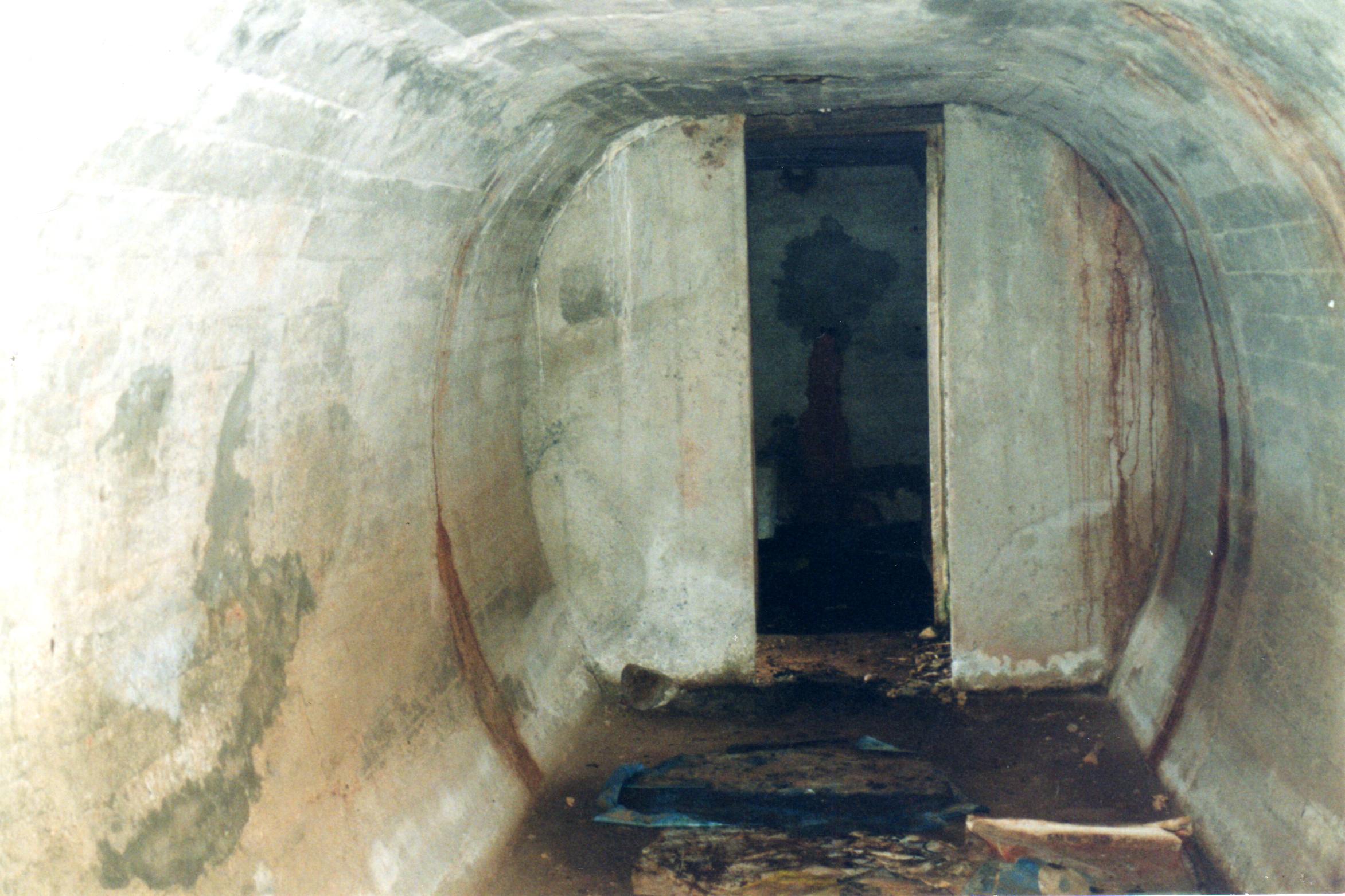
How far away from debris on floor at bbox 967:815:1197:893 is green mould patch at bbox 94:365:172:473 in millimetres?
3162

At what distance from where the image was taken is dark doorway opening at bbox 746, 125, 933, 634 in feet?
33.2

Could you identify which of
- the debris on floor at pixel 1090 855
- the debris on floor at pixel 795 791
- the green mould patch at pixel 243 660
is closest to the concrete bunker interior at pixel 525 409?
the green mould patch at pixel 243 660

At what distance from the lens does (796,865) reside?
447 centimetres

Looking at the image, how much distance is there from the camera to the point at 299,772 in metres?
3.66

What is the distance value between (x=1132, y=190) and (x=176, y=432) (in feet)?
14.1

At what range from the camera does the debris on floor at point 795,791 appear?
15.9 ft

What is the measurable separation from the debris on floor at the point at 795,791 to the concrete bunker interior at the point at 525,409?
393 millimetres

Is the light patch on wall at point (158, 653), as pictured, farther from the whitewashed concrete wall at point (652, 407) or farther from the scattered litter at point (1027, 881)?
the whitewashed concrete wall at point (652, 407)

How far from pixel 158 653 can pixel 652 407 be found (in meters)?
3.57

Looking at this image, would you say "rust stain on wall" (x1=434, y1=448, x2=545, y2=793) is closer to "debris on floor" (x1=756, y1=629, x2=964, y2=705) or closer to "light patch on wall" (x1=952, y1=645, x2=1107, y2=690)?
"debris on floor" (x1=756, y1=629, x2=964, y2=705)

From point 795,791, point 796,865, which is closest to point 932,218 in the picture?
point 795,791

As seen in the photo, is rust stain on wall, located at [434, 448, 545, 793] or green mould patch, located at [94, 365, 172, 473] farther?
rust stain on wall, located at [434, 448, 545, 793]

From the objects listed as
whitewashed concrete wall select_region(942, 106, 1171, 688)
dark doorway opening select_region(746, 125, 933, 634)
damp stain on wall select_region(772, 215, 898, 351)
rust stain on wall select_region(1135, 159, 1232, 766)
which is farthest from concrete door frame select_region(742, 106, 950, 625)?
damp stain on wall select_region(772, 215, 898, 351)

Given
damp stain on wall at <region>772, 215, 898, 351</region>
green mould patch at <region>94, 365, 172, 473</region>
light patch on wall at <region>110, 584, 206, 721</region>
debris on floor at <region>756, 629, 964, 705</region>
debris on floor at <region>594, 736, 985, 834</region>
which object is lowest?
debris on floor at <region>594, 736, 985, 834</region>
